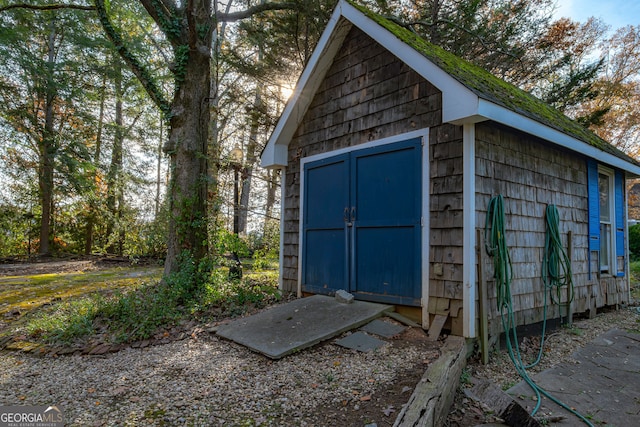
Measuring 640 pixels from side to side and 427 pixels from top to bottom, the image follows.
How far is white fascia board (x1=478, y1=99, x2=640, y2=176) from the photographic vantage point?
3.42 m

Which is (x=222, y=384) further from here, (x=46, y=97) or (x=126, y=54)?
(x=46, y=97)

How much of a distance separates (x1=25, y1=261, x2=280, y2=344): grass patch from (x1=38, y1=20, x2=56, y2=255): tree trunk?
8576 mm

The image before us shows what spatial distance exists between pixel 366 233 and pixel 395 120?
1365 mm

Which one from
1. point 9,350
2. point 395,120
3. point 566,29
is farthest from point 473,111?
A: point 566,29

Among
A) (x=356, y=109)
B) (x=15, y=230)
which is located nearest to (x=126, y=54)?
(x=356, y=109)

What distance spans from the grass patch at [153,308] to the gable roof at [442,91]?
6.50 ft

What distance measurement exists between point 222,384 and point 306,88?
407 centimetres

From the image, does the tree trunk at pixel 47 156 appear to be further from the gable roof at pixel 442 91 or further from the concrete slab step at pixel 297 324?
the concrete slab step at pixel 297 324

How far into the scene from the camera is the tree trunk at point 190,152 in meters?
5.94

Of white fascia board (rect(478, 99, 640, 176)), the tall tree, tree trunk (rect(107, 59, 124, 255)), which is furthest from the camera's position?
tree trunk (rect(107, 59, 124, 255))

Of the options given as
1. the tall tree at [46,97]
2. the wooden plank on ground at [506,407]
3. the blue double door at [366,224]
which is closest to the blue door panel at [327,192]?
the blue double door at [366,224]

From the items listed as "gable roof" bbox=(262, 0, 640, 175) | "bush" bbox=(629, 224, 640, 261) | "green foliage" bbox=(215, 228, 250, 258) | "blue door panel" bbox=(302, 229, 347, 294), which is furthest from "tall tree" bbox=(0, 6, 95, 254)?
"bush" bbox=(629, 224, 640, 261)

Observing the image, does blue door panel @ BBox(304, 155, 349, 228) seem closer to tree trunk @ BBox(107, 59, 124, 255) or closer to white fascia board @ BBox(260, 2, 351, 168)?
white fascia board @ BBox(260, 2, 351, 168)

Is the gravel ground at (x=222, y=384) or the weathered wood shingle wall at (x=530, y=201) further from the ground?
the weathered wood shingle wall at (x=530, y=201)
